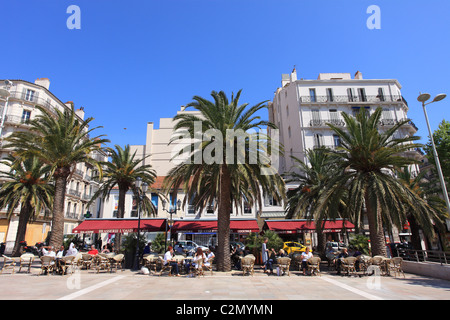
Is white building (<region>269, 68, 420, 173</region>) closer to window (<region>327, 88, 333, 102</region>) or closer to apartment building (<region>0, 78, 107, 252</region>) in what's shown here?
window (<region>327, 88, 333, 102</region>)

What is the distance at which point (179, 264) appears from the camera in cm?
1452

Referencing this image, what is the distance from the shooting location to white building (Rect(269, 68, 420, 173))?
36.8 metres

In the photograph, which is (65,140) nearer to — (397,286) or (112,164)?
(112,164)

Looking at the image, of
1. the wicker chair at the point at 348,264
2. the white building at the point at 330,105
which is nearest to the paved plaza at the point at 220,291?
the wicker chair at the point at 348,264

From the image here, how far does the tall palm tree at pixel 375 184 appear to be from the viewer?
1403cm

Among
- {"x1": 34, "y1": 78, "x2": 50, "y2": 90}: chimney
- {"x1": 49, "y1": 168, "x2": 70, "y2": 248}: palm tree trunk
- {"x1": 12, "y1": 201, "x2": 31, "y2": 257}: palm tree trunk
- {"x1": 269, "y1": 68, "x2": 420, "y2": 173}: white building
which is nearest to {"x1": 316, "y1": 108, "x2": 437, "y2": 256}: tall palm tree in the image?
{"x1": 49, "y1": 168, "x2": 70, "y2": 248}: palm tree trunk

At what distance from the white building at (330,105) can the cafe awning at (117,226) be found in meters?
22.9

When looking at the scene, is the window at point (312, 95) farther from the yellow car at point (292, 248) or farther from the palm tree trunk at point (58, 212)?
the palm tree trunk at point (58, 212)

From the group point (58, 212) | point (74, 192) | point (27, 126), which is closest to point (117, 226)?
point (58, 212)

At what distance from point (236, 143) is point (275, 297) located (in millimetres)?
8862

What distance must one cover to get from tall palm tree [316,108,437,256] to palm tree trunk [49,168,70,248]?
1647 centimetres

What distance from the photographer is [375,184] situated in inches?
561

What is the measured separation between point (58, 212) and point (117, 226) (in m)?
4.17

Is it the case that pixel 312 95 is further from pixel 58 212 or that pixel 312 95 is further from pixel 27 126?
pixel 27 126
